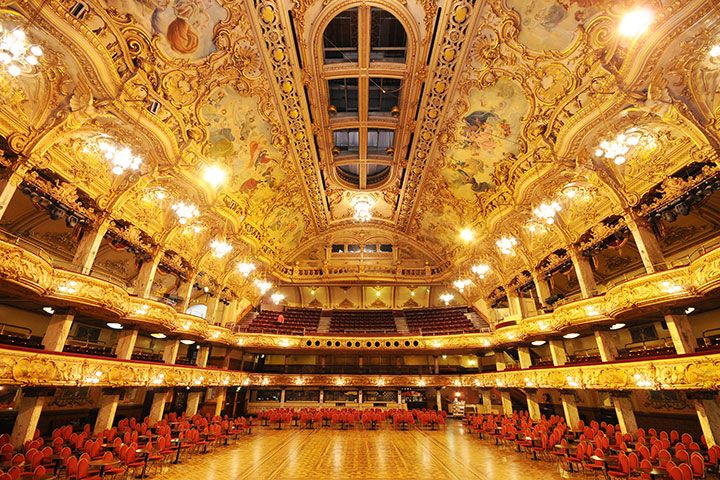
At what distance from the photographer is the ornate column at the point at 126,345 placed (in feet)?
35.8

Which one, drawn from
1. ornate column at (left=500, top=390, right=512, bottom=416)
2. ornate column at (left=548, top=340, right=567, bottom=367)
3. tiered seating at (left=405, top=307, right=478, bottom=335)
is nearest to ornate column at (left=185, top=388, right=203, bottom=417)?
tiered seating at (left=405, top=307, right=478, bottom=335)

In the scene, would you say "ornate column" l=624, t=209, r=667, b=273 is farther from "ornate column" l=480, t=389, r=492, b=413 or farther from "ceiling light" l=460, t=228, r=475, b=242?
"ornate column" l=480, t=389, r=492, b=413

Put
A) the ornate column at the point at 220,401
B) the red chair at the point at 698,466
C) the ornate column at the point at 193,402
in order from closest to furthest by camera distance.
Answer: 1. the red chair at the point at 698,466
2. the ornate column at the point at 193,402
3. the ornate column at the point at 220,401

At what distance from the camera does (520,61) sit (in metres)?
9.25

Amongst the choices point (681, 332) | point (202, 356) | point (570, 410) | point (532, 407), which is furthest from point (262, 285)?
point (681, 332)

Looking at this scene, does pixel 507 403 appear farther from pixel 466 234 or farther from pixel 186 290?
pixel 186 290

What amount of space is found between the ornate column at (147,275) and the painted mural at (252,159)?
4.04 metres

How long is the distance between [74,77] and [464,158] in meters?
12.8

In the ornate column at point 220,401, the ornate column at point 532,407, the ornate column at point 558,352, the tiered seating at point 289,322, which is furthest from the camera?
the tiered seating at point 289,322

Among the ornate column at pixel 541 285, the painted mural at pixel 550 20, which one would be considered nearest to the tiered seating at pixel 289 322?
the ornate column at pixel 541 285

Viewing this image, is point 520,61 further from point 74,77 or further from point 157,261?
Result: point 157,261

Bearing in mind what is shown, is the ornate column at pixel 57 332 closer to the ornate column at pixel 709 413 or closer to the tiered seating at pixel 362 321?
the tiered seating at pixel 362 321

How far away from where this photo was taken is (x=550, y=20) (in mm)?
8180

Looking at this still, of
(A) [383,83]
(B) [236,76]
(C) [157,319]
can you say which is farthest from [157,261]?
(A) [383,83]
